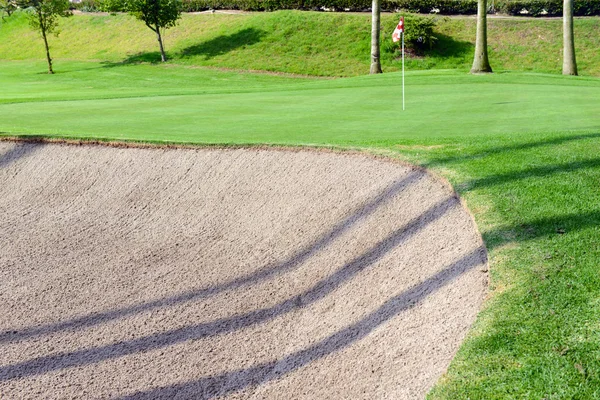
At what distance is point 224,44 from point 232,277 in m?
39.8

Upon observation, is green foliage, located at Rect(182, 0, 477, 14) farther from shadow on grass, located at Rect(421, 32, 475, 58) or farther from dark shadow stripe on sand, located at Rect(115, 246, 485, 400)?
dark shadow stripe on sand, located at Rect(115, 246, 485, 400)

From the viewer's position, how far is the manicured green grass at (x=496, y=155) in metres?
4.93

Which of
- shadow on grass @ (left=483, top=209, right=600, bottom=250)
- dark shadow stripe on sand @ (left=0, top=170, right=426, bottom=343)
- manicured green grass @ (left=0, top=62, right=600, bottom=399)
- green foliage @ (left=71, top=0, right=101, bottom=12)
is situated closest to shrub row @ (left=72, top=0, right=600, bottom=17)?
green foliage @ (left=71, top=0, right=101, bottom=12)

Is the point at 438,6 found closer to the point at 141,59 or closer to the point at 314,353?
the point at 141,59

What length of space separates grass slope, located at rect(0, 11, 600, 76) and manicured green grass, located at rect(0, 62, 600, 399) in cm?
1811

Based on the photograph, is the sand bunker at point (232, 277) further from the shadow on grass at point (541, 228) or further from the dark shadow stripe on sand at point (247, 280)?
the shadow on grass at point (541, 228)

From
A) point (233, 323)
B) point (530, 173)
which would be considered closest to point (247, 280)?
point (233, 323)

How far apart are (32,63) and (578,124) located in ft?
143

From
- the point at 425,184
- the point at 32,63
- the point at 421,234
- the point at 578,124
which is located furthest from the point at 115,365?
the point at 32,63

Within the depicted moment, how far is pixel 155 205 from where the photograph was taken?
1070cm

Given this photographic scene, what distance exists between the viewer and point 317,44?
4422 cm

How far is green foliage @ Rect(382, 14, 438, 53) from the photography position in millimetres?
41844

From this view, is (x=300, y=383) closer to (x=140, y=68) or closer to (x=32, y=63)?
(x=140, y=68)

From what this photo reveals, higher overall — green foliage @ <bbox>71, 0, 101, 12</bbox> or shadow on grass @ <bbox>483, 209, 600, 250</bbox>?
green foliage @ <bbox>71, 0, 101, 12</bbox>
